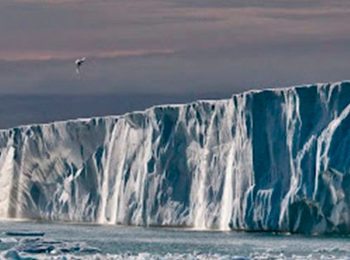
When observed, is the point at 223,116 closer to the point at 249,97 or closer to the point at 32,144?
the point at 249,97

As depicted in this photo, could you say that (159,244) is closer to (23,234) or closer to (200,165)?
(23,234)

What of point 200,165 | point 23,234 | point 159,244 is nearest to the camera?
point 159,244

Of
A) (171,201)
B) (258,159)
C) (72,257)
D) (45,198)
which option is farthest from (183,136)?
(72,257)

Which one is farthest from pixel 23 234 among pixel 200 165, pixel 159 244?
pixel 200 165

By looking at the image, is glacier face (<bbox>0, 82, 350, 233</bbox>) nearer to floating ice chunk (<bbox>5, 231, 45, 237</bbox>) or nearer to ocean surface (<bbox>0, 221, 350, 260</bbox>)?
ocean surface (<bbox>0, 221, 350, 260</bbox>)

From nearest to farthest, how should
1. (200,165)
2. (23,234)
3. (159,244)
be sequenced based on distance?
Answer: (159,244) → (23,234) → (200,165)

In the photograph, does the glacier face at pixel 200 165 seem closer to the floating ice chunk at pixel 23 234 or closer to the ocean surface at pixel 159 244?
the ocean surface at pixel 159 244

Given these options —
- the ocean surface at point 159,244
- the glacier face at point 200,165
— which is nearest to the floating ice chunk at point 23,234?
the ocean surface at point 159,244
